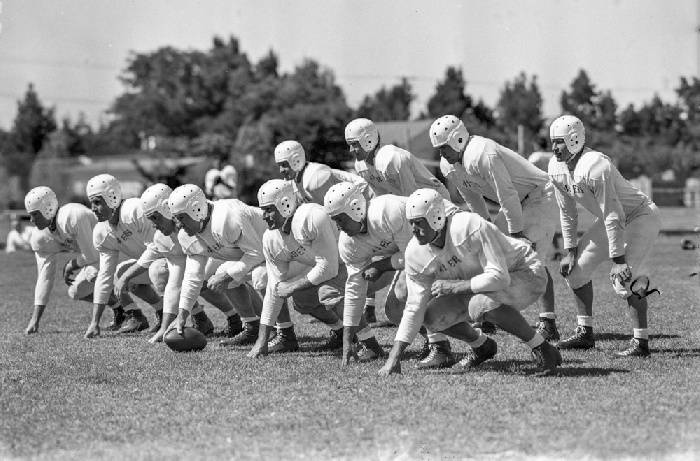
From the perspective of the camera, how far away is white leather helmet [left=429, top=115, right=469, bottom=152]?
36.1ft

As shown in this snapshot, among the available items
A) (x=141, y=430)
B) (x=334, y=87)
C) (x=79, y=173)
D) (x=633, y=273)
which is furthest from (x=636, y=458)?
(x=79, y=173)

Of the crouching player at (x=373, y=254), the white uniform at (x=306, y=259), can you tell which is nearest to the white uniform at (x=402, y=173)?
the white uniform at (x=306, y=259)

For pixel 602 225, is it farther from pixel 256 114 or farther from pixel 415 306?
pixel 256 114

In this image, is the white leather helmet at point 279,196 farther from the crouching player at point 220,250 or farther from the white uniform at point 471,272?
the white uniform at point 471,272

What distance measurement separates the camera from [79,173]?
8625 centimetres

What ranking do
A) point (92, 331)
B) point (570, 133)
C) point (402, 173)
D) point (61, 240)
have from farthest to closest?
point (61, 240) → point (92, 331) → point (402, 173) → point (570, 133)

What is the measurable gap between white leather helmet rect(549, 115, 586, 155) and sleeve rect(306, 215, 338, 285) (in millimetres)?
2392

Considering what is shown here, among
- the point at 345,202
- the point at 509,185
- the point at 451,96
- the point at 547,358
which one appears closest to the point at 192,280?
the point at 345,202

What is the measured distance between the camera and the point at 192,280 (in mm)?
11852

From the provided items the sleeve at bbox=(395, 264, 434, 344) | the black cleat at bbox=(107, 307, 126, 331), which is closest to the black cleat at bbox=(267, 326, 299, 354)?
the sleeve at bbox=(395, 264, 434, 344)

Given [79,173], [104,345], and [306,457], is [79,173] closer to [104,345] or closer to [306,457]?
[104,345]

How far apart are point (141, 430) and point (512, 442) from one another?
257 cm

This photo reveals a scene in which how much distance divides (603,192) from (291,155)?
3.70 metres

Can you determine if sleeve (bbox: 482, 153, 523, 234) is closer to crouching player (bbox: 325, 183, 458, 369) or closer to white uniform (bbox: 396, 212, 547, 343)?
crouching player (bbox: 325, 183, 458, 369)
